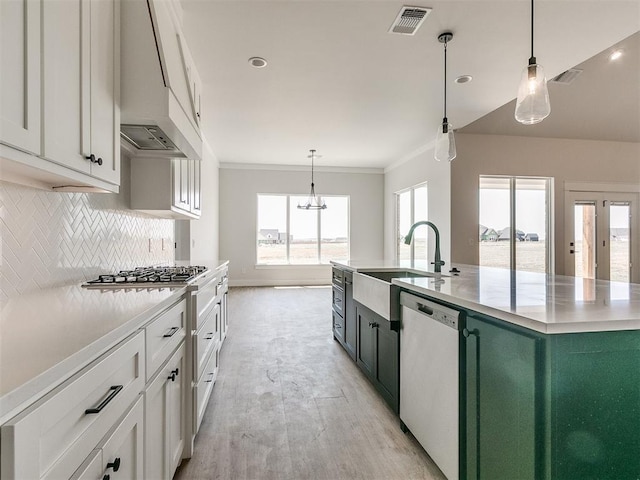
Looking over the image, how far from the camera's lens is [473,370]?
1.37m

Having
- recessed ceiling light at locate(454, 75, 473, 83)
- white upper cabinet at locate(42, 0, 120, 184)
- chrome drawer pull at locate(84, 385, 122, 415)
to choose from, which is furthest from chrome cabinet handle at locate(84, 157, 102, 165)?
recessed ceiling light at locate(454, 75, 473, 83)

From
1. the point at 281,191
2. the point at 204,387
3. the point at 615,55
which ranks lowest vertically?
the point at 204,387

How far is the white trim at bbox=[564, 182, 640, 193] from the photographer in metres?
5.97

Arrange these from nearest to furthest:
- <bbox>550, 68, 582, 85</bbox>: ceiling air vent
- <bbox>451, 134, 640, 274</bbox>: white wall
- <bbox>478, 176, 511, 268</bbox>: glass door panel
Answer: <bbox>550, 68, 582, 85</bbox>: ceiling air vent → <bbox>451, 134, 640, 274</bbox>: white wall → <bbox>478, 176, 511, 268</bbox>: glass door panel

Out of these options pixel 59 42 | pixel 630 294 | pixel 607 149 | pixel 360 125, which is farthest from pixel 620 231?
pixel 59 42

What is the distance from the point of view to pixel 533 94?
198cm

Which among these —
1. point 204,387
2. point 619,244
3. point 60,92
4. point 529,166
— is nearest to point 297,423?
point 204,387

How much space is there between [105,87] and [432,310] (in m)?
1.78

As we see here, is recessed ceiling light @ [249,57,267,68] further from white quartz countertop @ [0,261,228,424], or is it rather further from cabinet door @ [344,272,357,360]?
white quartz countertop @ [0,261,228,424]

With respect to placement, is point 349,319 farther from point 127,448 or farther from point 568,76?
point 568,76

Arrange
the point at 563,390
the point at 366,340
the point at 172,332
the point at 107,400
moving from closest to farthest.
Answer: the point at 107,400 < the point at 563,390 < the point at 172,332 < the point at 366,340

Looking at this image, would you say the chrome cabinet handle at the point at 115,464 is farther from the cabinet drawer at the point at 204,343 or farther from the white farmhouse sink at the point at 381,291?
the white farmhouse sink at the point at 381,291

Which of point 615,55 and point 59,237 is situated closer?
point 59,237

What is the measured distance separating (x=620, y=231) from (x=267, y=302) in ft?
21.5
